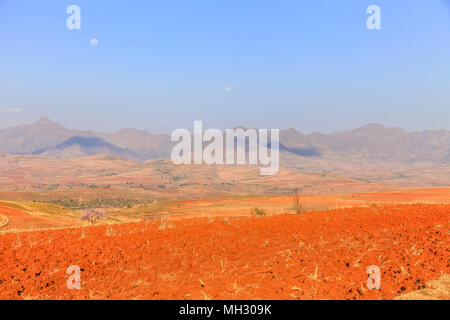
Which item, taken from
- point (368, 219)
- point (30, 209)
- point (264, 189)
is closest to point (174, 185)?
point (264, 189)

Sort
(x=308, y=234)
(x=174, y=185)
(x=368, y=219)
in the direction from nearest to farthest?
(x=308, y=234), (x=368, y=219), (x=174, y=185)

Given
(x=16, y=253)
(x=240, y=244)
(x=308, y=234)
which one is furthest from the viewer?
(x=308, y=234)

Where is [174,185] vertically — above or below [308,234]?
below

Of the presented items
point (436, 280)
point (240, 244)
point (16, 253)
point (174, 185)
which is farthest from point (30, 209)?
point (174, 185)

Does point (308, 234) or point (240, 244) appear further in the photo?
point (308, 234)

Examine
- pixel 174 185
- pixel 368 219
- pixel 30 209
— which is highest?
pixel 368 219
